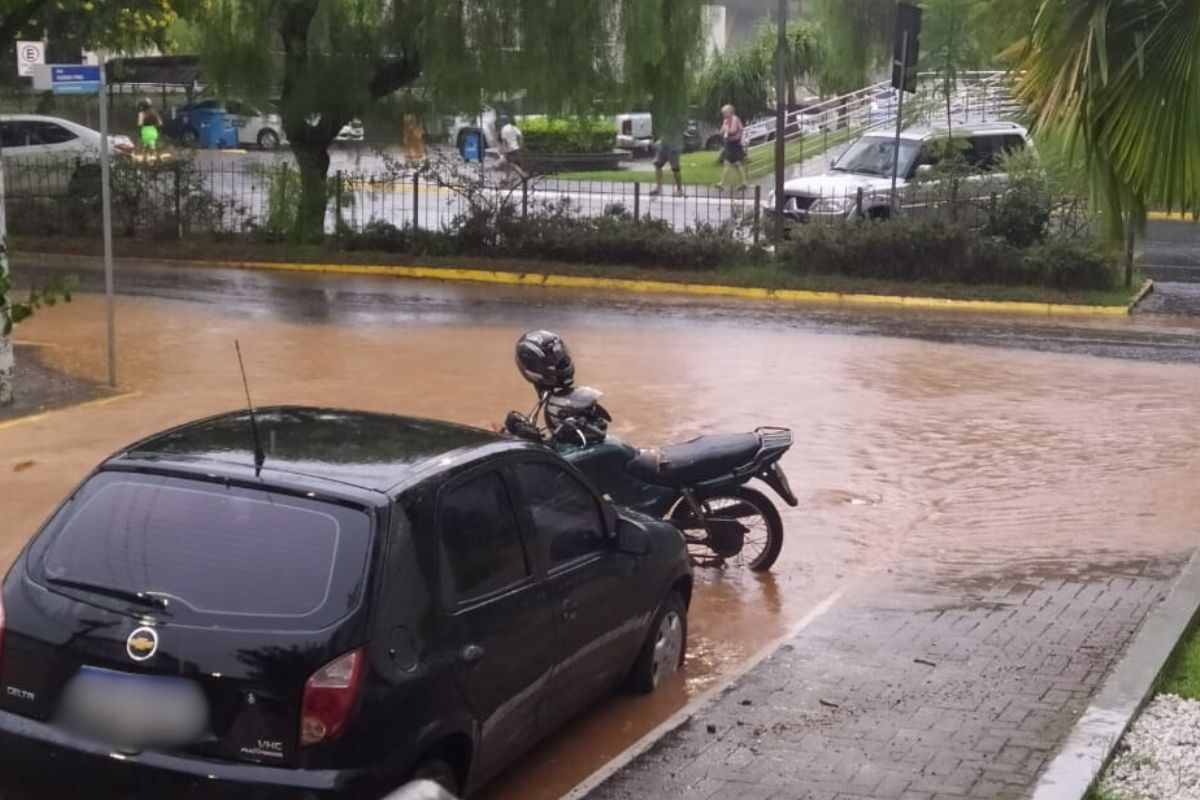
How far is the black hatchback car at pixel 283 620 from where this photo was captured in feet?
17.0

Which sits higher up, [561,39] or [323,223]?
[561,39]

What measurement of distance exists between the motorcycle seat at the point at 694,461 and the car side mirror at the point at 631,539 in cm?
202

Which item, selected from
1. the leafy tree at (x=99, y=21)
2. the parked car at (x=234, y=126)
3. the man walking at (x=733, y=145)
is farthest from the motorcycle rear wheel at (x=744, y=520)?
the parked car at (x=234, y=126)

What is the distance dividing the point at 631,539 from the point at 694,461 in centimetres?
232

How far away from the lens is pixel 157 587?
5.42 m

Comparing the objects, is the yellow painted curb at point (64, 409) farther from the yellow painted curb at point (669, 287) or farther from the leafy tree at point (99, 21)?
the yellow painted curb at point (669, 287)

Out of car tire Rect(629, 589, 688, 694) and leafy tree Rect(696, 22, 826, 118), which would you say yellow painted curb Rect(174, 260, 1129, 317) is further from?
leafy tree Rect(696, 22, 826, 118)

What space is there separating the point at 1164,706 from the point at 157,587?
4.21 meters

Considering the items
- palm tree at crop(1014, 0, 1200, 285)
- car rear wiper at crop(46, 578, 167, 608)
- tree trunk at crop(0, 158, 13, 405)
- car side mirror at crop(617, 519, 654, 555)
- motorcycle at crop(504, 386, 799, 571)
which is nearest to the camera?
car rear wiper at crop(46, 578, 167, 608)

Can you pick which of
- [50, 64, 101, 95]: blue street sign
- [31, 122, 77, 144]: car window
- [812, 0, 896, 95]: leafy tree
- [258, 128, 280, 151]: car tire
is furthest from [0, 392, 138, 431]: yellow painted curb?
[258, 128, 280, 151]: car tire

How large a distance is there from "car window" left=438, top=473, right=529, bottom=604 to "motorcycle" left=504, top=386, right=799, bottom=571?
2.50 metres

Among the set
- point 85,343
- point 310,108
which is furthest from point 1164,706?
point 310,108

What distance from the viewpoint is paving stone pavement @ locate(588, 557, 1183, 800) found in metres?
6.45

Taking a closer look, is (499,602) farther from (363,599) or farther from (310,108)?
(310,108)
